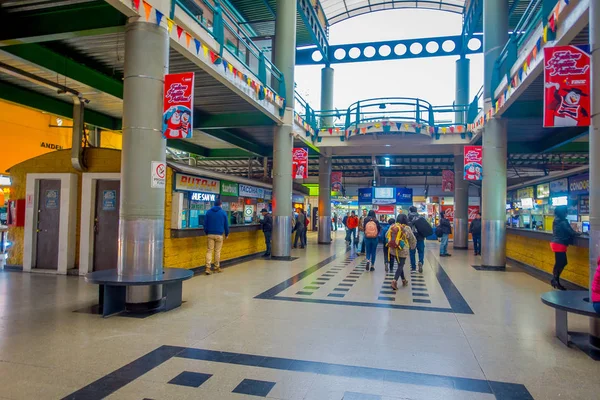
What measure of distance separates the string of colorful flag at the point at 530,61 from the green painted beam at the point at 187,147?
457 inches

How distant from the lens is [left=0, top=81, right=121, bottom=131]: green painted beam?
1036 cm

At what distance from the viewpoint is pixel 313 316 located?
605 cm

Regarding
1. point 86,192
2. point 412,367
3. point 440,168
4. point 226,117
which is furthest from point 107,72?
point 440,168

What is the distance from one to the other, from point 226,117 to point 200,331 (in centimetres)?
924

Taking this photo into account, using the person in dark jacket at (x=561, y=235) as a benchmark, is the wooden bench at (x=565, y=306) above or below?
below

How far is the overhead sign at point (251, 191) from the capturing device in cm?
1342

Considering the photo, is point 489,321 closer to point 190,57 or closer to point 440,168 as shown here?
point 190,57

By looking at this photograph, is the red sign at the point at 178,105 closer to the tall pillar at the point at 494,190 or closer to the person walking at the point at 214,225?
the person walking at the point at 214,225

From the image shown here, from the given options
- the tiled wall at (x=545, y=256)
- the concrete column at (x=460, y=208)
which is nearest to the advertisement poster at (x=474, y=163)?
the tiled wall at (x=545, y=256)

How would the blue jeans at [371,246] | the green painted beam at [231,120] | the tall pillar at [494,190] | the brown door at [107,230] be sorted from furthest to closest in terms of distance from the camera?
the green painted beam at [231,120] < the tall pillar at [494,190] < the blue jeans at [371,246] < the brown door at [107,230]

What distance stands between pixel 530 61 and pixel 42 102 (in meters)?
12.2

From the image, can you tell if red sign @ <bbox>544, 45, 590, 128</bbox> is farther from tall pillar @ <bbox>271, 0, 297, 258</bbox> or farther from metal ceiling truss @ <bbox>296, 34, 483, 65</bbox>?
metal ceiling truss @ <bbox>296, 34, 483, 65</bbox>

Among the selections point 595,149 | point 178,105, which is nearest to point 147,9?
point 178,105

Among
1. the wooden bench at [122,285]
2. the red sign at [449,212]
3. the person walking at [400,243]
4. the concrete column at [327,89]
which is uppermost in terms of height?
the concrete column at [327,89]
